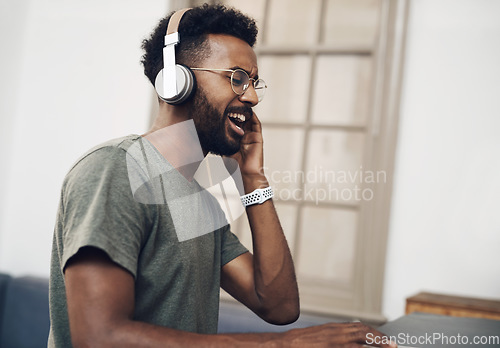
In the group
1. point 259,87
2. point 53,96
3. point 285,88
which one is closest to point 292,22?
point 285,88

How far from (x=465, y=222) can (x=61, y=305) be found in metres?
1.58

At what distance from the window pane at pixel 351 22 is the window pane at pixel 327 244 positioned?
74cm

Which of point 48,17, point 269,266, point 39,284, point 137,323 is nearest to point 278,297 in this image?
point 269,266

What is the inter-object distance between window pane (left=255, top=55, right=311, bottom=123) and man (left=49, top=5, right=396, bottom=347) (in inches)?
46.9

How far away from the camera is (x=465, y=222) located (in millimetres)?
1925

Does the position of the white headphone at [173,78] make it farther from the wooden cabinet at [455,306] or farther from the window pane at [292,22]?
the window pane at [292,22]

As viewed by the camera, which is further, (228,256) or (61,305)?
Result: (228,256)

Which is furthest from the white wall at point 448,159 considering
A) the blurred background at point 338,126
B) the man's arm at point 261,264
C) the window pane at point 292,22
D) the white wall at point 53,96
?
the white wall at point 53,96

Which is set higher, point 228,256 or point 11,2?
point 11,2

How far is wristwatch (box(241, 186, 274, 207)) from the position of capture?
3.29ft

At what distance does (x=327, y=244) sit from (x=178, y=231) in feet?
4.68

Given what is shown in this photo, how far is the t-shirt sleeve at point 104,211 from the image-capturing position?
66cm

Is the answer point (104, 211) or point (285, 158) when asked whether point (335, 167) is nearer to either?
point (285, 158)

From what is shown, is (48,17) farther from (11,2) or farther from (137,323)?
(137,323)
